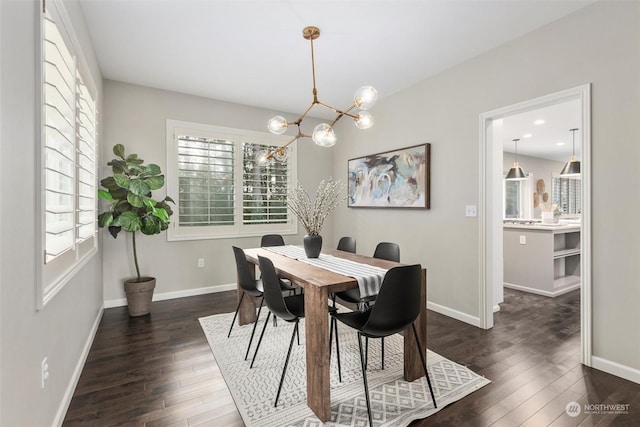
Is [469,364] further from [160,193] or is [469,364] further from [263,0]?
[160,193]

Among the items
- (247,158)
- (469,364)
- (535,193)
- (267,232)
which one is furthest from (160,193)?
(535,193)

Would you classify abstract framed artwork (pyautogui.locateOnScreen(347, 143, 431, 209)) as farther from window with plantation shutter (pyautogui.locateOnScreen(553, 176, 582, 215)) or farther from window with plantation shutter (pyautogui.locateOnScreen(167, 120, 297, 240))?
window with plantation shutter (pyautogui.locateOnScreen(553, 176, 582, 215))

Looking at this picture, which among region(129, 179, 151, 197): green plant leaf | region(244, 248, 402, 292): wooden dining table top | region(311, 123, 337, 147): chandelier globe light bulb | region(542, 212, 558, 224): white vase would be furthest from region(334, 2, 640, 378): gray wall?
region(129, 179, 151, 197): green plant leaf

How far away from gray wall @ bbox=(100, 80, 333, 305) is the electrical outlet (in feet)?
8.02

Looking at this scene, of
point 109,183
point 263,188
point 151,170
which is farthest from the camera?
point 263,188

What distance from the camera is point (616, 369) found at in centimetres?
223

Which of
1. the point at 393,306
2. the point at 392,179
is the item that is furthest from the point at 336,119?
the point at 392,179

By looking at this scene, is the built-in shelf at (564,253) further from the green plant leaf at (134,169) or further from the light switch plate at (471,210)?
the green plant leaf at (134,169)

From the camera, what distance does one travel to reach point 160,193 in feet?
13.1

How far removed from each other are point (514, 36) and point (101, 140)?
14.3 feet

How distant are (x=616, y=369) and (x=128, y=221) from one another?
4.33m

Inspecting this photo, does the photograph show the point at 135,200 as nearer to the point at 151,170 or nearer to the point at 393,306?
the point at 151,170

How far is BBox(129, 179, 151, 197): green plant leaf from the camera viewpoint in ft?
10.6

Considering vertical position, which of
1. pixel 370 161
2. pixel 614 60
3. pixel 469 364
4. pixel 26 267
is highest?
pixel 614 60
